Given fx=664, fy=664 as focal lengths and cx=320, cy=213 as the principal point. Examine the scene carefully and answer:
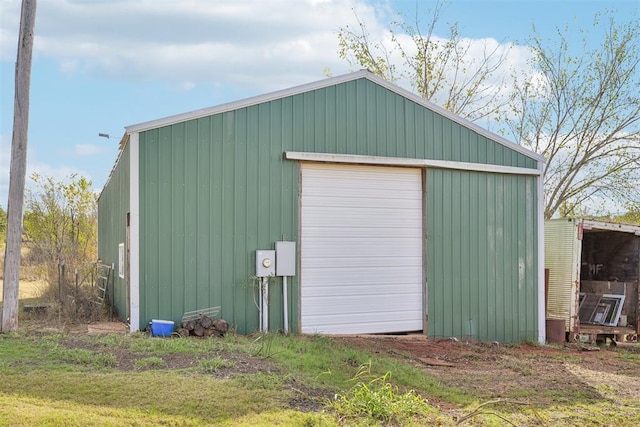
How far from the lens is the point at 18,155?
32.4 ft

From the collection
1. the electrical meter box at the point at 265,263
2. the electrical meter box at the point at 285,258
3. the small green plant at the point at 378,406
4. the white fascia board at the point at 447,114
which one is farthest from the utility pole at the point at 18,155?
A: the small green plant at the point at 378,406

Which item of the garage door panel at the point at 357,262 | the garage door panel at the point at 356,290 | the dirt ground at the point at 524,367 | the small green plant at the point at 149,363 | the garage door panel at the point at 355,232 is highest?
the garage door panel at the point at 355,232

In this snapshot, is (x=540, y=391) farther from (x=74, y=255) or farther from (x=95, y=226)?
(x=95, y=226)

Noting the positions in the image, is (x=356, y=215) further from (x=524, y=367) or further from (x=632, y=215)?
(x=632, y=215)

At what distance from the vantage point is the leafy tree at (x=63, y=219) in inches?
722

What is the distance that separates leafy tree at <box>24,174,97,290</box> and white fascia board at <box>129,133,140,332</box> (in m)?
8.50

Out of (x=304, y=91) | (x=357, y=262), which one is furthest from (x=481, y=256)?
(x=304, y=91)

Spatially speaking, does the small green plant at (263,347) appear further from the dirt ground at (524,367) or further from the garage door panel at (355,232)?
the garage door panel at (355,232)

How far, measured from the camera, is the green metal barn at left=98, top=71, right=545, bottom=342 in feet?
31.4

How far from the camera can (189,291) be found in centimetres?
962

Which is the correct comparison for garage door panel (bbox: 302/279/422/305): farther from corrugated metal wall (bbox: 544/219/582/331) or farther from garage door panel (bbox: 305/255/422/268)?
corrugated metal wall (bbox: 544/219/582/331)

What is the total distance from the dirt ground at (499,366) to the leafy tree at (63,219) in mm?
8788

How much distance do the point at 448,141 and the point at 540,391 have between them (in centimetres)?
530

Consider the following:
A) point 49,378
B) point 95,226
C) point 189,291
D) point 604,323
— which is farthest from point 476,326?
point 95,226
